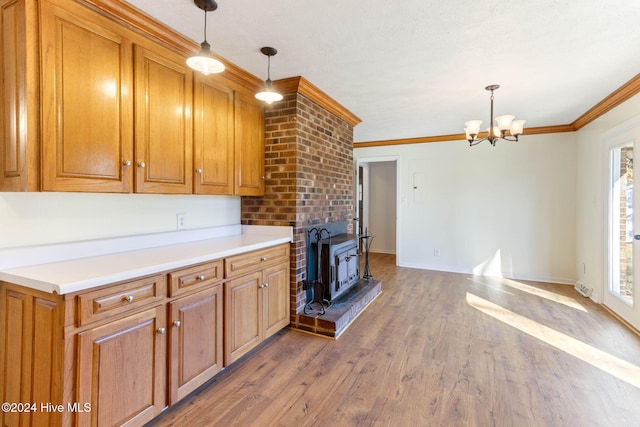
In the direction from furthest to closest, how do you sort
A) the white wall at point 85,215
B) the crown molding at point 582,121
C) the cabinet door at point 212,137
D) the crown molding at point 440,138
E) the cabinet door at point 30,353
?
the crown molding at point 440,138
the crown molding at point 582,121
the cabinet door at point 212,137
the white wall at point 85,215
the cabinet door at point 30,353

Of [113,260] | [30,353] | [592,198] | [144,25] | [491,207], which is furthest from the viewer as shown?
[491,207]

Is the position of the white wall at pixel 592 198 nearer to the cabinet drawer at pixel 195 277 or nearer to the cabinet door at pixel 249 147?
the cabinet door at pixel 249 147

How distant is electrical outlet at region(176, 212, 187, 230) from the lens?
2.43 m

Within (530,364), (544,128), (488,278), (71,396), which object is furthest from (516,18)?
(488,278)

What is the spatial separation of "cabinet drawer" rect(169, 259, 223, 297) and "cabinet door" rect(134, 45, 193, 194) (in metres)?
0.58

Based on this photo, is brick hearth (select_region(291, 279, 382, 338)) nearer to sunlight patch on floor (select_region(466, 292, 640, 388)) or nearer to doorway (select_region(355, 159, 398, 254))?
sunlight patch on floor (select_region(466, 292, 640, 388))

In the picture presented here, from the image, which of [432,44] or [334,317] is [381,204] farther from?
[432,44]

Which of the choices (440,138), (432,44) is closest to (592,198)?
(440,138)

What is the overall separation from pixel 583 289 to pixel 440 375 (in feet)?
10.5

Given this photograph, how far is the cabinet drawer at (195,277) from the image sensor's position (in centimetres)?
171

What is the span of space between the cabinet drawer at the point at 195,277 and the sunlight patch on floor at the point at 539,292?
396 cm

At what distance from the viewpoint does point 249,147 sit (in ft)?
8.99

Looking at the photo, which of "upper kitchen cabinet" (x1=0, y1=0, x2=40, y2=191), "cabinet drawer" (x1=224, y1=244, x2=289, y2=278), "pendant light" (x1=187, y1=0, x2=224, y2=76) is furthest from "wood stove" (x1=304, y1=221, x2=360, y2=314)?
"upper kitchen cabinet" (x1=0, y1=0, x2=40, y2=191)

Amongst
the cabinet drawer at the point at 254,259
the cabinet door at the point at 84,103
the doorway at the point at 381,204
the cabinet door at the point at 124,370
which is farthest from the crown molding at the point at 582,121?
the cabinet door at the point at 124,370
